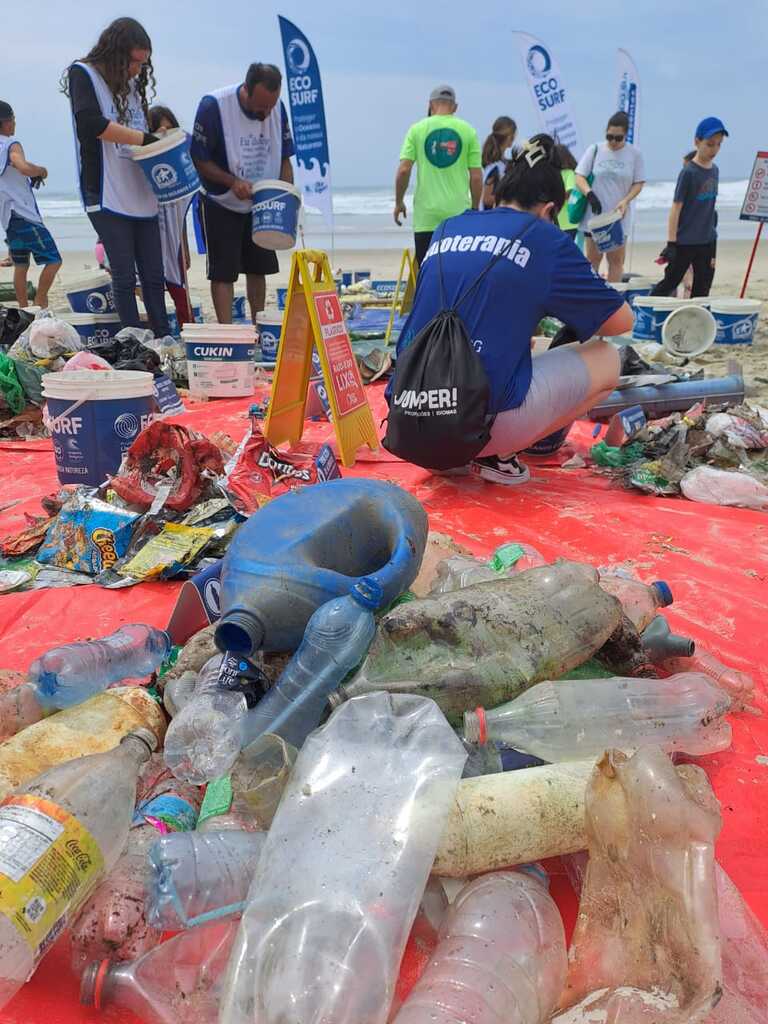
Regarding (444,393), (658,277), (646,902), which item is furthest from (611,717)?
(658,277)

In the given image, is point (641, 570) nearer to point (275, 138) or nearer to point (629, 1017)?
point (629, 1017)

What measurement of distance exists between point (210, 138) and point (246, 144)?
0.94 feet

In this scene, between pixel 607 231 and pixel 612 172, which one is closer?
pixel 607 231

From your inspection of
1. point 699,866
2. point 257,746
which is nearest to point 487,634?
point 257,746

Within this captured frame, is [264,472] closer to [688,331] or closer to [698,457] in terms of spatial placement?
[698,457]

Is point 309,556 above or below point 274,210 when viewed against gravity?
below

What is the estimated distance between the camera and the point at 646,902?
1365 mm

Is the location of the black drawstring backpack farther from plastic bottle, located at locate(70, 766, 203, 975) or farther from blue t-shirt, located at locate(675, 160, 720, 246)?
blue t-shirt, located at locate(675, 160, 720, 246)

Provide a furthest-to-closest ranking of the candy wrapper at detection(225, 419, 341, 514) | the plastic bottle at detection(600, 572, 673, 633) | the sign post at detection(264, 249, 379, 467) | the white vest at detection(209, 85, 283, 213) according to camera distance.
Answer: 1. the white vest at detection(209, 85, 283, 213)
2. the sign post at detection(264, 249, 379, 467)
3. the candy wrapper at detection(225, 419, 341, 514)
4. the plastic bottle at detection(600, 572, 673, 633)

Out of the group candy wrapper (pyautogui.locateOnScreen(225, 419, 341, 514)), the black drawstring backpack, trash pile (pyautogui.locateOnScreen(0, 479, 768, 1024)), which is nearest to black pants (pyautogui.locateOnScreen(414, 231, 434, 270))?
the black drawstring backpack

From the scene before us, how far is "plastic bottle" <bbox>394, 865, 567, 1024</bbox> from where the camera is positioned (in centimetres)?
124

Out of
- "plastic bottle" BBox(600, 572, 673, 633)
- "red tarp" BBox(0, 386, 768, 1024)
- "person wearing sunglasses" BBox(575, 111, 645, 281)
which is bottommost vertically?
"red tarp" BBox(0, 386, 768, 1024)

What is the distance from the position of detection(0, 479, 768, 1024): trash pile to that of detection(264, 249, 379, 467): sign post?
211 centimetres

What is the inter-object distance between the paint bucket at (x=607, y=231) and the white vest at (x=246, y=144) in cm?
369
